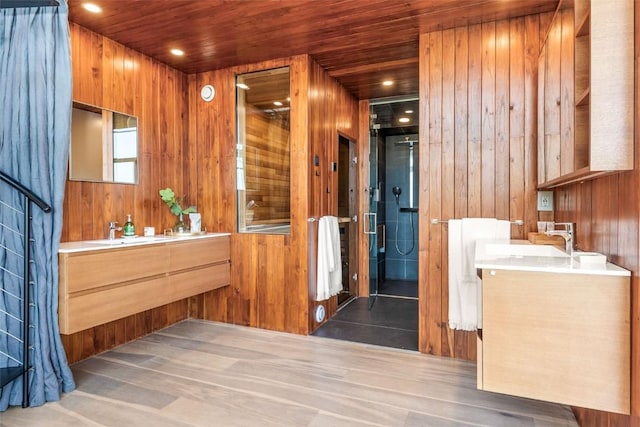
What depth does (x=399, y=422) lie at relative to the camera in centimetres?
197

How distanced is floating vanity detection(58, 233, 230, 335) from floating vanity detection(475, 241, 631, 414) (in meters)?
2.31

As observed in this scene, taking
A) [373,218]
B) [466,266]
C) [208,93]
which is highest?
[208,93]

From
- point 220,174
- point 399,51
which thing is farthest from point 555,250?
point 220,174

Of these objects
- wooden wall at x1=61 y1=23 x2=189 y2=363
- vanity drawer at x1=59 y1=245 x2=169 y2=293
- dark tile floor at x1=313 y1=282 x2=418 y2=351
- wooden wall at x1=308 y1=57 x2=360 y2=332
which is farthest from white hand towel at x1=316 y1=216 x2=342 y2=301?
wooden wall at x1=61 y1=23 x2=189 y2=363

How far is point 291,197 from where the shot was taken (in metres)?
3.43

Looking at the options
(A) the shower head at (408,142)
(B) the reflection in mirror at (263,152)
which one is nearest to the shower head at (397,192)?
(A) the shower head at (408,142)

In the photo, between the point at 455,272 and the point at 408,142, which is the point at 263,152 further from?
the point at 408,142

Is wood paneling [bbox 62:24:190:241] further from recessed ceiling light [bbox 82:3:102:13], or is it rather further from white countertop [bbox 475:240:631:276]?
white countertop [bbox 475:240:631:276]

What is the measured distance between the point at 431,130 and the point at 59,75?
260 centimetres

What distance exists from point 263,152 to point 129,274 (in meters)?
1.65

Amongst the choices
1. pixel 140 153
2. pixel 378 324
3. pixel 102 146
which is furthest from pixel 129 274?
pixel 378 324

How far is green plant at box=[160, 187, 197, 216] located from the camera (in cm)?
345

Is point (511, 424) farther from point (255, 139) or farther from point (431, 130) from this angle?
point (255, 139)

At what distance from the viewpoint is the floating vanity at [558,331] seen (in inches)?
58.1
